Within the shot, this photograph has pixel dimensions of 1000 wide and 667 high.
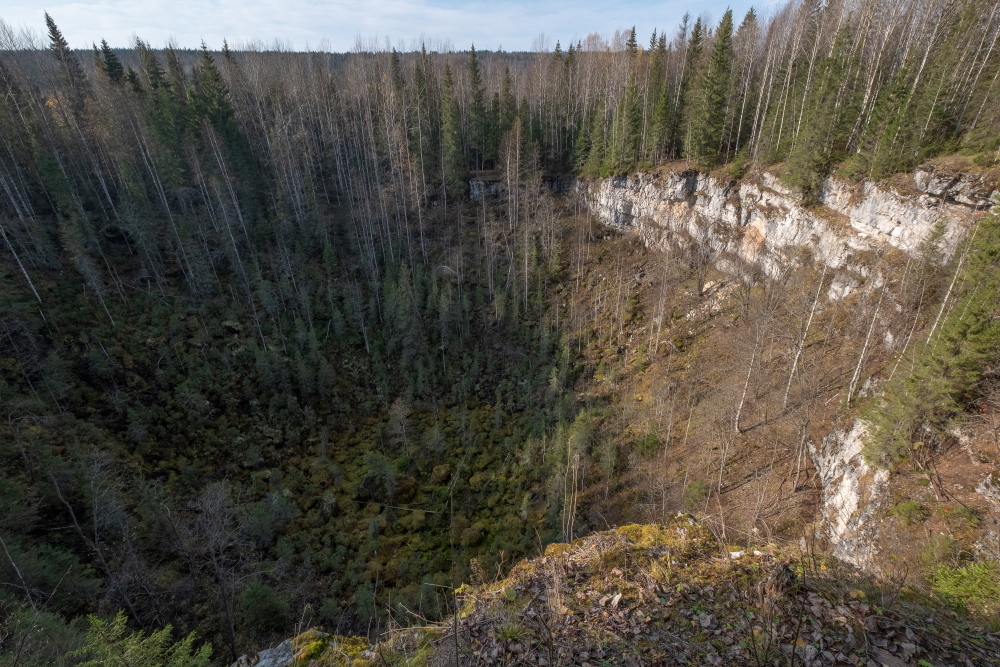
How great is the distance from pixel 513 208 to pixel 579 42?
1649 inches

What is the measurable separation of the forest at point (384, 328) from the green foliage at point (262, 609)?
18 centimetres

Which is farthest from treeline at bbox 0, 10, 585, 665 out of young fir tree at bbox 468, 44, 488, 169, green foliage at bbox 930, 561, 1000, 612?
green foliage at bbox 930, 561, 1000, 612

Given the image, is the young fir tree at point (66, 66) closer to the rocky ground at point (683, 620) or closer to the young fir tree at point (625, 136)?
the young fir tree at point (625, 136)

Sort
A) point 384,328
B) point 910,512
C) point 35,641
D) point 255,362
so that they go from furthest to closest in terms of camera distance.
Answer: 1. point 384,328
2. point 255,362
3. point 910,512
4. point 35,641

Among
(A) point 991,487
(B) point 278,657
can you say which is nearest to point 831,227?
(A) point 991,487

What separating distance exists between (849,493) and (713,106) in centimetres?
3148

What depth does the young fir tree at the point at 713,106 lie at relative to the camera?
33.3 metres

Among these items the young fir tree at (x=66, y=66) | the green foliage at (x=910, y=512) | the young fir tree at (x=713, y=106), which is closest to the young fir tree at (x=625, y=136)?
the young fir tree at (x=713, y=106)

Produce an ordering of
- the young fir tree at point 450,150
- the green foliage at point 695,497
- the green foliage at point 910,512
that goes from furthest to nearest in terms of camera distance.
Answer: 1. the young fir tree at point 450,150
2. the green foliage at point 695,497
3. the green foliage at point 910,512

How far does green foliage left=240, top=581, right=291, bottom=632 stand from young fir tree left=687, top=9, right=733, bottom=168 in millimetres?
41331

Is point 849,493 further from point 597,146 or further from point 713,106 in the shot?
point 597,146

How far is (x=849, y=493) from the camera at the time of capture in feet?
48.9

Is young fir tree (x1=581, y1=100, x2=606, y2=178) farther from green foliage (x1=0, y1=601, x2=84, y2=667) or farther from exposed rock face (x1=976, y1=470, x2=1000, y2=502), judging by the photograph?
Answer: green foliage (x1=0, y1=601, x2=84, y2=667)

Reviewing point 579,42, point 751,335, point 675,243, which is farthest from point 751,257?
point 579,42
